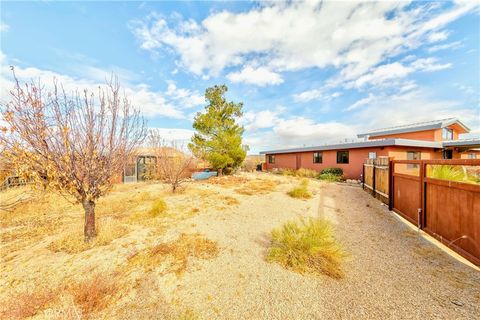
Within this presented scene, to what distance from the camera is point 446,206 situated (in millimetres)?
3652

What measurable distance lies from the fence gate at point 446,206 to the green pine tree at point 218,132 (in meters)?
12.1

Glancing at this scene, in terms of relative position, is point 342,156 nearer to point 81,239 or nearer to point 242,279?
point 242,279

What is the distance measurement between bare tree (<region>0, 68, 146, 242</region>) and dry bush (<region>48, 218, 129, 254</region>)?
21 centimetres

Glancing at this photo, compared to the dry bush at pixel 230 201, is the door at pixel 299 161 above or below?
above

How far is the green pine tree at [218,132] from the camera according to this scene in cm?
1546

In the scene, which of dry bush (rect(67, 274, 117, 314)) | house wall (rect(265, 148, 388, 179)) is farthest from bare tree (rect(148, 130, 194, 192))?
house wall (rect(265, 148, 388, 179))

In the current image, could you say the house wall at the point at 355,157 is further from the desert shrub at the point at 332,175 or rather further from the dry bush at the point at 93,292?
the dry bush at the point at 93,292

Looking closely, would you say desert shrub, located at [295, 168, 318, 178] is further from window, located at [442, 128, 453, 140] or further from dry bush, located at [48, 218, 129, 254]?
dry bush, located at [48, 218, 129, 254]

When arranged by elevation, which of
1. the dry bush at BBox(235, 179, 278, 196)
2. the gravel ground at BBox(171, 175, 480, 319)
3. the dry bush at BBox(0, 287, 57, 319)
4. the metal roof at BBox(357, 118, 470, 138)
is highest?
the metal roof at BBox(357, 118, 470, 138)

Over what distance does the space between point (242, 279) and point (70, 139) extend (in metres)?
4.12

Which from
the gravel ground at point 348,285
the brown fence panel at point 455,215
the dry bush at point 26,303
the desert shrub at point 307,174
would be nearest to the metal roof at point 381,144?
the desert shrub at point 307,174

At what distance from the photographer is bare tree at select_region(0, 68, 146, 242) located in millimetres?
3236

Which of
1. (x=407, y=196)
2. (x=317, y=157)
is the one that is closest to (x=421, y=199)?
(x=407, y=196)

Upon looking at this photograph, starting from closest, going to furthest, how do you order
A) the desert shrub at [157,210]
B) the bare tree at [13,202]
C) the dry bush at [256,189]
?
the bare tree at [13,202], the desert shrub at [157,210], the dry bush at [256,189]
